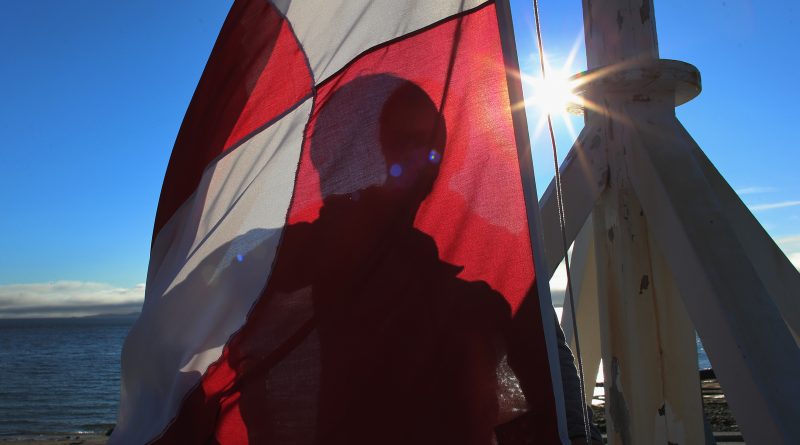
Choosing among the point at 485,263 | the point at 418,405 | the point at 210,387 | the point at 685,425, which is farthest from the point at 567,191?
the point at 210,387

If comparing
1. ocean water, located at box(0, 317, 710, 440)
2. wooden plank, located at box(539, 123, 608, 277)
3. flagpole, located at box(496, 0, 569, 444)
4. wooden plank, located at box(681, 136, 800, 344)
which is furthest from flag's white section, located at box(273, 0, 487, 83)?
ocean water, located at box(0, 317, 710, 440)

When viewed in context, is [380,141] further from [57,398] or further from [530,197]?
[57,398]

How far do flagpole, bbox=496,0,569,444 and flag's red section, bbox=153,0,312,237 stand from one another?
773 mm

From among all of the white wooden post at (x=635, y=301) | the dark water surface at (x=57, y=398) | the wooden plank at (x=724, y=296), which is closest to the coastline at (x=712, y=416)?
the white wooden post at (x=635, y=301)

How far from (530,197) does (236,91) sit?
1224 millimetres

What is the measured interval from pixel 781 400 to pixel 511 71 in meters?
1.15

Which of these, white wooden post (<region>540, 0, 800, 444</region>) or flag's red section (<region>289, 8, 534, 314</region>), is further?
white wooden post (<region>540, 0, 800, 444</region>)

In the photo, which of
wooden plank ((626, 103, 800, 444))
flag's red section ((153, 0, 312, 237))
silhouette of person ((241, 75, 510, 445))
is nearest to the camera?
wooden plank ((626, 103, 800, 444))

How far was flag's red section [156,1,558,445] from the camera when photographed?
1810 millimetres

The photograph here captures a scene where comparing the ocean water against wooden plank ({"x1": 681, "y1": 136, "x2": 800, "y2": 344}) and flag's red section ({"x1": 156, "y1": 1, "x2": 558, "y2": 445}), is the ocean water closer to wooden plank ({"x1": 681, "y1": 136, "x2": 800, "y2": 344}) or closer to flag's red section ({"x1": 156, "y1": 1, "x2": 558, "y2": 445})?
wooden plank ({"x1": 681, "y1": 136, "x2": 800, "y2": 344})

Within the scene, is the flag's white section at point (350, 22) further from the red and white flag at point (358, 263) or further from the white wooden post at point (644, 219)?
the white wooden post at point (644, 219)

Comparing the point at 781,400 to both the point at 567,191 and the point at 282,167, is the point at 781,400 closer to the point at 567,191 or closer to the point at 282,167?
the point at 567,191

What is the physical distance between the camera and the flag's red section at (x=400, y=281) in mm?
1810

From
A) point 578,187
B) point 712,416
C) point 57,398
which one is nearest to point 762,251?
point 578,187
